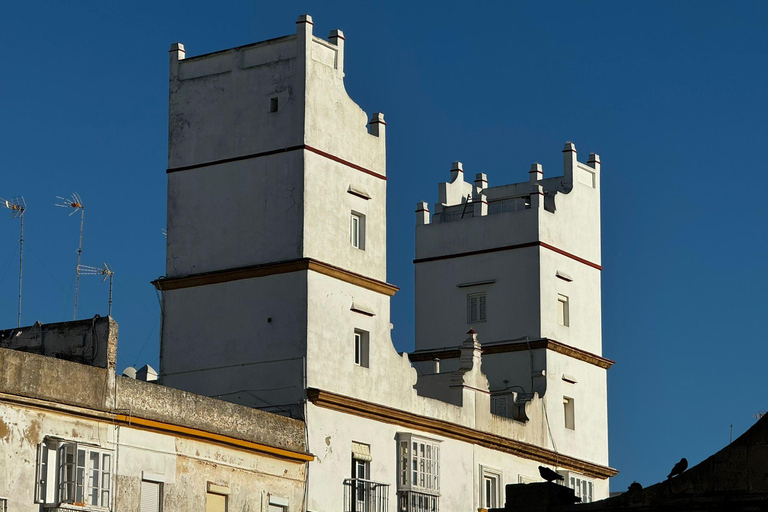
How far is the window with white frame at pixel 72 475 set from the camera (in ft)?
114

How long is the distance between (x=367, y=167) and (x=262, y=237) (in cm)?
372

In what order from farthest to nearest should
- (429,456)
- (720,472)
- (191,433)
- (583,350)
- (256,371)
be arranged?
(583,350) < (429,456) < (256,371) < (191,433) < (720,472)

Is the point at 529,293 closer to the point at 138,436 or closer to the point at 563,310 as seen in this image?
the point at 563,310

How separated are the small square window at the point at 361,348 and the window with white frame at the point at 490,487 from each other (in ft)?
19.0

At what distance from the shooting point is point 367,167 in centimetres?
4550

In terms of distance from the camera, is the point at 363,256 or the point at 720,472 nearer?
the point at 720,472

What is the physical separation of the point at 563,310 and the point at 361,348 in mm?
10421

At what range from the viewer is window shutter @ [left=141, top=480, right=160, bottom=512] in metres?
37.5

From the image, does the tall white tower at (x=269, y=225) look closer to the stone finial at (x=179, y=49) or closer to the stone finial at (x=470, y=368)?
the stone finial at (x=179, y=49)

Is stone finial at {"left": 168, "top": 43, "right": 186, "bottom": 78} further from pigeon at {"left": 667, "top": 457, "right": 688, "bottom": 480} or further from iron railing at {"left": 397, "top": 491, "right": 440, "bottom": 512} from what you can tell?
pigeon at {"left": 667, "top": 457, "right": 688, "bottom": 480}

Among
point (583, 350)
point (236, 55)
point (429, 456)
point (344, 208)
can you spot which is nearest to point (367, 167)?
point (344, 208)

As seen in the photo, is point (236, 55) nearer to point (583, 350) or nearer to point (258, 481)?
point (258, 481)

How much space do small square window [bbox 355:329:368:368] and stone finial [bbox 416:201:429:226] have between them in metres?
10.7

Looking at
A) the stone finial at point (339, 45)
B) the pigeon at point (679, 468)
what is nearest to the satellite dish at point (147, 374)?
the stone finial at point (339, 45)
